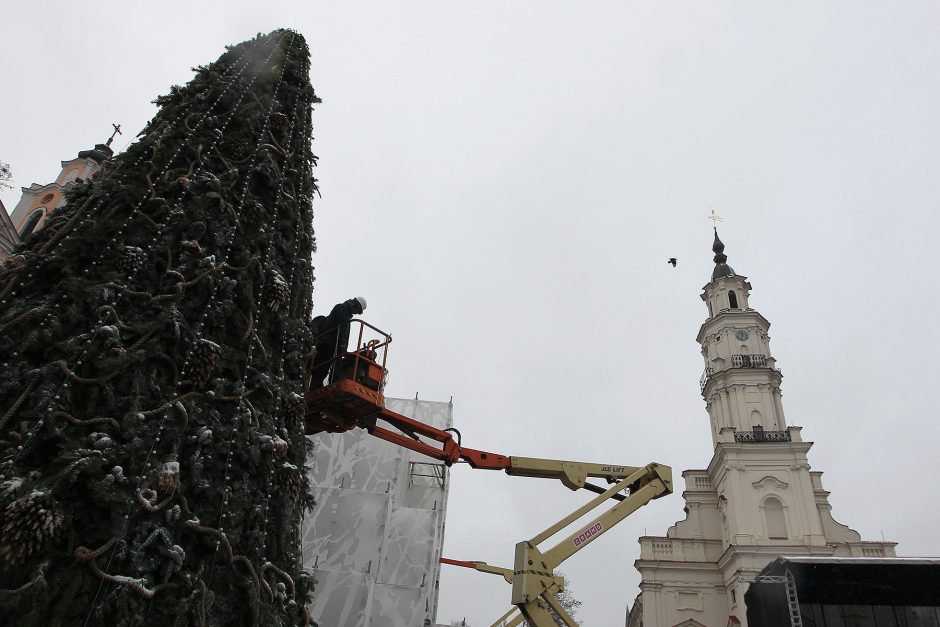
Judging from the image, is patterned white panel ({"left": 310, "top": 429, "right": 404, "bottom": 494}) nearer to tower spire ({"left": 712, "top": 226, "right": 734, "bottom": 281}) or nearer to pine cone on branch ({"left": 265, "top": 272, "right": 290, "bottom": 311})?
pine cone on branch ({"left": 265, "top": 272, "right": 290, "bottom": 311})

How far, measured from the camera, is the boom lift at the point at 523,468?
32.1ft

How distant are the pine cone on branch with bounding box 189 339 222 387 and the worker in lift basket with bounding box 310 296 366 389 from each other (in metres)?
5.41

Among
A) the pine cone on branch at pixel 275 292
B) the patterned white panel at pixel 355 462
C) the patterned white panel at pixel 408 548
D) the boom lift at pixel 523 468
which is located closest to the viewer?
the pine cone on branch at pixel 275 292

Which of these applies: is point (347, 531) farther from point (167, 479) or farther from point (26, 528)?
point (26, 528)

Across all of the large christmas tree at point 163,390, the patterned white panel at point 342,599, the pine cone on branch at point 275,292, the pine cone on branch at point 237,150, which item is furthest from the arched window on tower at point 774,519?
the pine cone on branch at point 237,150

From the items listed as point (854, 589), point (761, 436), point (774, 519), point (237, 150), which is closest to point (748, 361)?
point (761, 436)

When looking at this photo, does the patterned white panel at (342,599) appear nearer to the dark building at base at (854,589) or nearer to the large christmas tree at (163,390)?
the dark building at base at (854,589)

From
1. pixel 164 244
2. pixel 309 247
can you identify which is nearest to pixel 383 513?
pixel 309 247

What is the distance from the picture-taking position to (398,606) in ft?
50.2

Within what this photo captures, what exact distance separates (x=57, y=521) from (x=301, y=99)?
199 inches

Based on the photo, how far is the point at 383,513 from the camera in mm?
16469

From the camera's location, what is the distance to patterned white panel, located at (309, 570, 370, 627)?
1453 cm

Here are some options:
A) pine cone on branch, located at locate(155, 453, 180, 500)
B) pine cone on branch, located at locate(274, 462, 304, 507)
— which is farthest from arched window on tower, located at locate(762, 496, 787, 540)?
pine cone on branch, located at locate(155, 453, 180, 500)

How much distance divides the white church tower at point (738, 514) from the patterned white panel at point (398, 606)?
2068 cm
